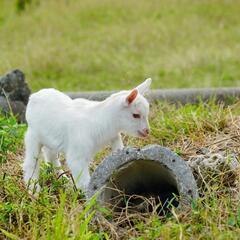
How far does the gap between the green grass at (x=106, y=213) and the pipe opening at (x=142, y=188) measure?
146 millimetres

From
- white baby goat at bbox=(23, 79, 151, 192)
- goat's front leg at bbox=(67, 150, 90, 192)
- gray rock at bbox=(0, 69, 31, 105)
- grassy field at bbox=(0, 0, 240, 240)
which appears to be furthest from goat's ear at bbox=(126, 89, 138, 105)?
gray rock at bbox=(0, 69, 31, 105)

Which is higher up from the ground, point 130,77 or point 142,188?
point 142,188

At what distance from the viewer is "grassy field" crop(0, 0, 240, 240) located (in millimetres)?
4785

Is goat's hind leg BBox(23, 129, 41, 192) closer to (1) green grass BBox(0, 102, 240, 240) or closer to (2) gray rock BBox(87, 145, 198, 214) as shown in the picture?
(1) green grass BBox(0, 102, 240, 240)

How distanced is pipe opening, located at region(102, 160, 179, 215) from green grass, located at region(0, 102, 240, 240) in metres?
0.15

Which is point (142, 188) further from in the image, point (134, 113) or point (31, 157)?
point (31, 157)

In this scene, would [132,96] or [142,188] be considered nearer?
[132,96]

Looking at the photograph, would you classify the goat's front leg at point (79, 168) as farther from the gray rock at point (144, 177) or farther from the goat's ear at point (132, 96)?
the goat's ear at point (132, 96)

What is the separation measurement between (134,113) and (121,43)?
→ 8.42 metres

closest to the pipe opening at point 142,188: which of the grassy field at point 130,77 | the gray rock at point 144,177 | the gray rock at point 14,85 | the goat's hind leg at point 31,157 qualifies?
the gray rock at point 144,177

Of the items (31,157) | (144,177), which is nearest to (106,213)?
(144,177)

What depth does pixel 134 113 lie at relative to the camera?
5.13m

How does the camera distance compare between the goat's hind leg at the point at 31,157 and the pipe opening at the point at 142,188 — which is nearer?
the pipe opening at the point at 142,188

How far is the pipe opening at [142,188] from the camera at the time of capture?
16.5 feet
